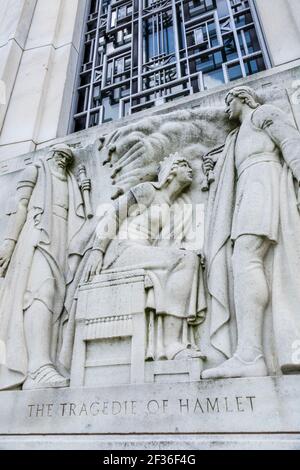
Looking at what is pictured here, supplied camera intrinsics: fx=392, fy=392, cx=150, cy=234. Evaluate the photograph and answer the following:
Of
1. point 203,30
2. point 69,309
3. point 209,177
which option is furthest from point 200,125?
point 203,30

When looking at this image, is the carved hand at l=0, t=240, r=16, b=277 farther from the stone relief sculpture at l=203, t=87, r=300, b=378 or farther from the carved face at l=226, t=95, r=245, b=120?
the carved face at l=226, t=95, r=245, b=120

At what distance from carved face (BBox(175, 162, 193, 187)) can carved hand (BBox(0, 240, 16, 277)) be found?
8.09ft

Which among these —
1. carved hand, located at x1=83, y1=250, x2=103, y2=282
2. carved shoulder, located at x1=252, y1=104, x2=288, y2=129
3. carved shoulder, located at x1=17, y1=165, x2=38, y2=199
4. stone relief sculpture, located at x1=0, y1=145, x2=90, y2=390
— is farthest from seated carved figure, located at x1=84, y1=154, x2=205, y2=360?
carved shoulder, located at x1=17, y1=165, x2=38, y2=199

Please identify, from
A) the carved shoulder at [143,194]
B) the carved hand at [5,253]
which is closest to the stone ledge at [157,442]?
the carved hand at [5,253]

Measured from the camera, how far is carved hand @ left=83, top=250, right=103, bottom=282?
4660 millimetres

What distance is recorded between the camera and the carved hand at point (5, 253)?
5.31 metres

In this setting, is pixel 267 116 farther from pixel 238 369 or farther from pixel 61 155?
pixel 61 155

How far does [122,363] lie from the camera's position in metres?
3.94

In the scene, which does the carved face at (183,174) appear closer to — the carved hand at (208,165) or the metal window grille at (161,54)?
the carved hand at (208,165)

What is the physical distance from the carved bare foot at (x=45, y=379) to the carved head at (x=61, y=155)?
122 inches

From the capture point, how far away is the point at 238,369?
136 inches
